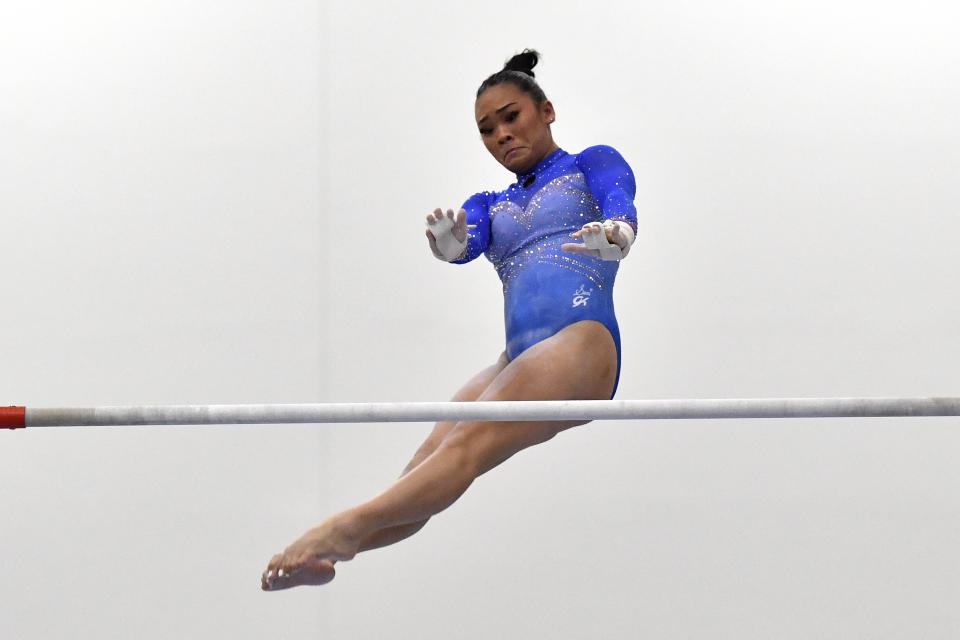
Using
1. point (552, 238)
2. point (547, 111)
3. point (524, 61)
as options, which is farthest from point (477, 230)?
point (524, 61)

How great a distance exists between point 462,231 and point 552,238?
0.18m

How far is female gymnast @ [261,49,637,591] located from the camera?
77.3 inches

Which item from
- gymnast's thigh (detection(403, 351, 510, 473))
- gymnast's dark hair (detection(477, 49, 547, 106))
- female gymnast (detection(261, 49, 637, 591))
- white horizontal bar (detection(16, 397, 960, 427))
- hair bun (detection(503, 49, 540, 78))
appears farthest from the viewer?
hair bun (detection(503, 49, 540, 78))

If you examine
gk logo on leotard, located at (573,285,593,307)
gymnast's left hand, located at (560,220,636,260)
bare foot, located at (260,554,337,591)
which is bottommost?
bare foot, located at (260,554,337,591)

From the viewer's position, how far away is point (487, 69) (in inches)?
116

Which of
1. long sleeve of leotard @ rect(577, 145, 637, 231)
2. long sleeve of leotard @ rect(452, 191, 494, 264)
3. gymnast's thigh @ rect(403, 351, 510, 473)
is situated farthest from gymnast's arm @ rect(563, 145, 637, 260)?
gymnast's thigh @ rect(403, 351, 510, 473)

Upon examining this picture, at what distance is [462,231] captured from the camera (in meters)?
2.28

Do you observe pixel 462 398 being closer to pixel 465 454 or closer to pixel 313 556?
pixel 465 454

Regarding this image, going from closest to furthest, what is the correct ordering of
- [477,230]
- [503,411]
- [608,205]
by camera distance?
[503,411] < [608,205] < [477,230]

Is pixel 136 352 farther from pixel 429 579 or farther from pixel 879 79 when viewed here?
pixel 879 79

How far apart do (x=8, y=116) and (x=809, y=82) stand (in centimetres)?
201

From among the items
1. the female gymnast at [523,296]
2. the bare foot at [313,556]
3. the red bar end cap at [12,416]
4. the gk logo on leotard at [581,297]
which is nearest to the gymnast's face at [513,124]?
the female gymnast at [523,296]

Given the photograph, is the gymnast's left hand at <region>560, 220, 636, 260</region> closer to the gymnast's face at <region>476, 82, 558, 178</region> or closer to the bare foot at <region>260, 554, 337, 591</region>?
the gymnast's face at <region>476, 82, 558, 178</region>

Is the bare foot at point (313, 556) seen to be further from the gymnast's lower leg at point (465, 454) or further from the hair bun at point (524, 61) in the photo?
the hair bun at point (524, 61)
